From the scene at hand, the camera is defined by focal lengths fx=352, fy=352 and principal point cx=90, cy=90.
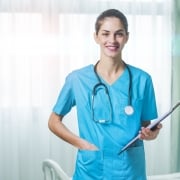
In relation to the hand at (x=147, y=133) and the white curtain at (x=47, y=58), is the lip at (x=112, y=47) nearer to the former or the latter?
the hand at (x=147, y=133)

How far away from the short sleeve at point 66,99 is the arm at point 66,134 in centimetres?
A: 2

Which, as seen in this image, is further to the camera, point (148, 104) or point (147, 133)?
point (148, 104)

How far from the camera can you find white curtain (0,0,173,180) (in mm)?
1971

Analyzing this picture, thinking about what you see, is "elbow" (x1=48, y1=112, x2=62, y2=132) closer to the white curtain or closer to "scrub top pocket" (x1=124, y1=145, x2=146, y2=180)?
"scrub top pocket" (x1=124, y1=145, x2=146, y2=180)

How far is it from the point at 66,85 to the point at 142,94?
0.81 feet

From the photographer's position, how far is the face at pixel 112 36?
106cm

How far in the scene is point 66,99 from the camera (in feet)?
3.80

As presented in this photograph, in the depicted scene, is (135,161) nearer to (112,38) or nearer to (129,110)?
(129,110)

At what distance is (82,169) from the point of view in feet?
3.64

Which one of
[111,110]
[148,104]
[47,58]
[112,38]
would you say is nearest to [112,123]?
[111,110]

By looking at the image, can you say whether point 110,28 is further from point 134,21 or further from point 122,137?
point 134,21

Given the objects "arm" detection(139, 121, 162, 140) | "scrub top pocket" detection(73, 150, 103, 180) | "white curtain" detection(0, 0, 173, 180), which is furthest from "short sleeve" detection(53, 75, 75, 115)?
"white curtain" detection(0, 0, 173, 180)

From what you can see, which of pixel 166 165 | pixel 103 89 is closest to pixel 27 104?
pixel 166 165

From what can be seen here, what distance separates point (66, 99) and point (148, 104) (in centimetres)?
27
